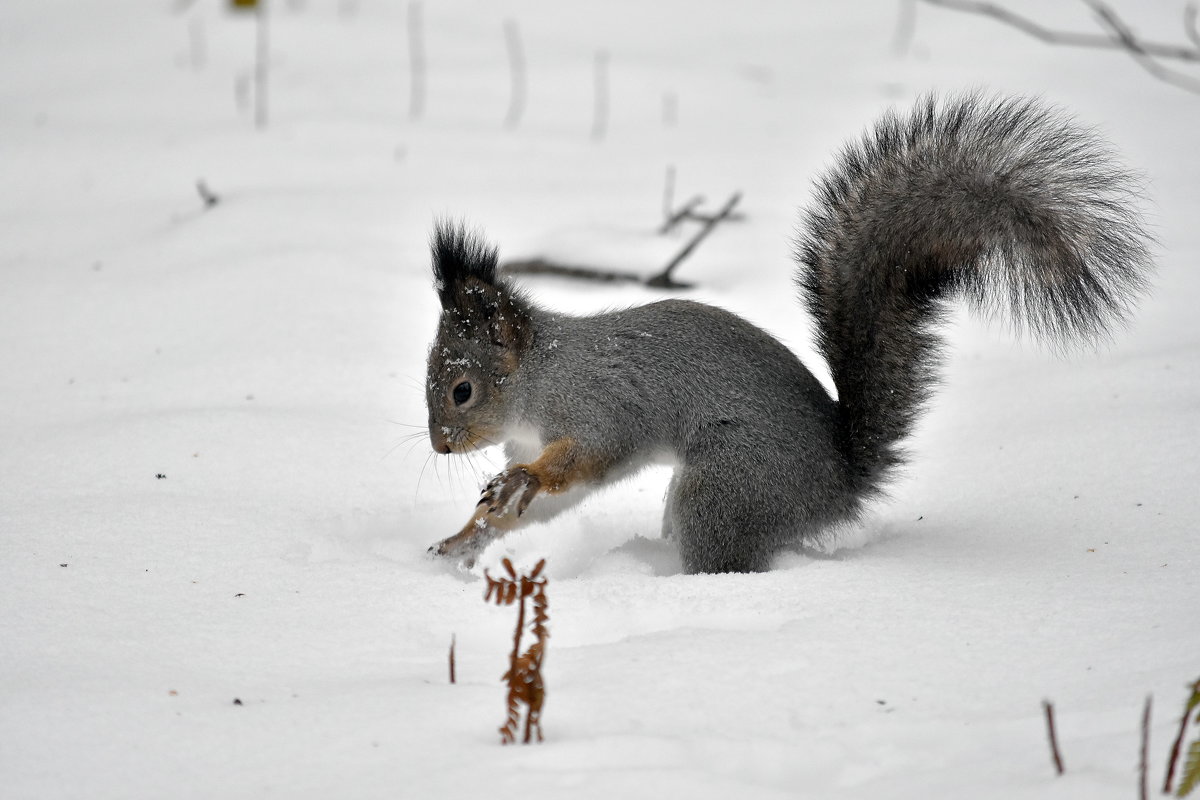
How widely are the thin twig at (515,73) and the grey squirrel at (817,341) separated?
307 centimetres

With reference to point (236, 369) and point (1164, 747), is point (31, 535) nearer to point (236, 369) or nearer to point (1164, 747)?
point (236, 369)

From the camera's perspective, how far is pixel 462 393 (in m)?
2.38

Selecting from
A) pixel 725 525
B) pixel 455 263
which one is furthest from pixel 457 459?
pixel 725 525

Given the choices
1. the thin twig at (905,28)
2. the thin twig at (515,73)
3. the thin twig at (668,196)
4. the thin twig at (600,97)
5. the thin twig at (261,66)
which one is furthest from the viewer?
the thin twig at (905,28)

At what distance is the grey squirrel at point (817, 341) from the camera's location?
198 centimetres

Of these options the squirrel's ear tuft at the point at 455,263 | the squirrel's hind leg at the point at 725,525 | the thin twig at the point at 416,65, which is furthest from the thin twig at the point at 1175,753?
the thin twig at the point at 416,65

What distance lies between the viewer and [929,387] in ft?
7.25

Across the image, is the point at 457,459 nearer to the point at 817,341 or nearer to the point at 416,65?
the point at 817,341

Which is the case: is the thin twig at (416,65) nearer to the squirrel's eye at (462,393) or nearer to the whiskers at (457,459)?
the whiskers at (457,459)

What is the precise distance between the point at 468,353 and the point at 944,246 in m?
0.96

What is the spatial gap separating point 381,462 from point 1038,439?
4.68 feet

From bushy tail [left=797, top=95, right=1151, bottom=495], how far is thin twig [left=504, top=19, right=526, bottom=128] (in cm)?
327

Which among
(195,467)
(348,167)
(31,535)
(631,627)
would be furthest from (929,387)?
(348,167)

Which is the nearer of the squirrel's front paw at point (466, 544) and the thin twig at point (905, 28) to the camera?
the squirrel's front paw at point (466, 544)
